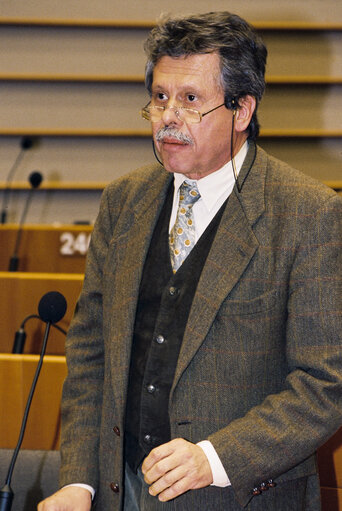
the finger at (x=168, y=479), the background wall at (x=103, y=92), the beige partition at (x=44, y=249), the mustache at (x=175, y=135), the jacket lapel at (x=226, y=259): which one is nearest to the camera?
the finger at (x=168, y=479)

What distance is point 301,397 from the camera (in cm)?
121

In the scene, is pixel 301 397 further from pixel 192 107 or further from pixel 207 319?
pixel 192 107

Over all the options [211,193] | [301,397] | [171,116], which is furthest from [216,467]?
[171,116]

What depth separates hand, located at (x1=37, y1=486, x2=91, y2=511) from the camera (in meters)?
1.30

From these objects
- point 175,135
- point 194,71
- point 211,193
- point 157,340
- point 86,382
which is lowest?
point 86,382

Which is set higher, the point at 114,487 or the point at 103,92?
the point at 103,92

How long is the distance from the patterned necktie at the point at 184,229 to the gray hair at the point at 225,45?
0.20 metres

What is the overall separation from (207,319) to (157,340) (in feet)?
0.40

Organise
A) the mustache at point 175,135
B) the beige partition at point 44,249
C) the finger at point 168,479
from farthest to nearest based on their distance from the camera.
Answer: the beige partition at point 44,249 < the mustache at point 175,135 < the finger at point 168,479

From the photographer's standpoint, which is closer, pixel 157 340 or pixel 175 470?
pixel 175 470

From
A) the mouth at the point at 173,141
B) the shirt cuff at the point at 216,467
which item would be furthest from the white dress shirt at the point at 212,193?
the shirt cuff at the point at 216,467

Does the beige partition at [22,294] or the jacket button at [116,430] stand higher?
the beige partition at [22,294]

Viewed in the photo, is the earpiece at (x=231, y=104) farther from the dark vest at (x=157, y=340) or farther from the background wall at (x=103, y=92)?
the background wall at (x=103, y=92)

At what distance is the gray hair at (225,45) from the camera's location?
4.64ft
